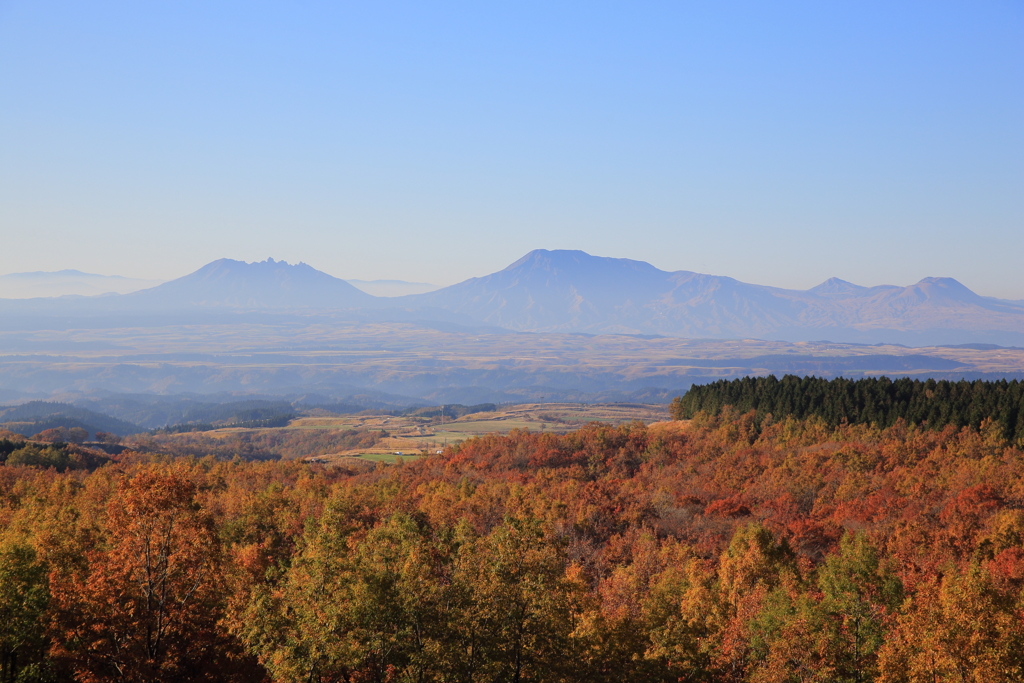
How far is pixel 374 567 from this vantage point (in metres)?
32.5

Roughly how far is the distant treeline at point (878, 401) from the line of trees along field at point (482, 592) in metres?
22.2

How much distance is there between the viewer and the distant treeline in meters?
98.2

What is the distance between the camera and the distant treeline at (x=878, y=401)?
322 ft

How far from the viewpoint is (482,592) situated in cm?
3266

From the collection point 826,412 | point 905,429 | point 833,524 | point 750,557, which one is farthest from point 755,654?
point 826,412

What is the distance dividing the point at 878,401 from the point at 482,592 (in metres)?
95.1

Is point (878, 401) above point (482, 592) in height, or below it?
above

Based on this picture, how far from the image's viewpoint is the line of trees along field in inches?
1257

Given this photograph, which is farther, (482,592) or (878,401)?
(878,401)

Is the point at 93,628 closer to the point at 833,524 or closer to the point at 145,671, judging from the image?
the point at 145,671

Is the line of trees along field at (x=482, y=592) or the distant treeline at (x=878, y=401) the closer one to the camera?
the line of trees along field at (x=482, y=592)

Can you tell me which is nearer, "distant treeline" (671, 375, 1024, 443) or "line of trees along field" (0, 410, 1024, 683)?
"line of trees along field" (0, 410, 1024, 683)

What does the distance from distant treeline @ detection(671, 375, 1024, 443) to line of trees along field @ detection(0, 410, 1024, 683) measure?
2219cm

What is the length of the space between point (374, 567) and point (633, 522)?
52119mm
